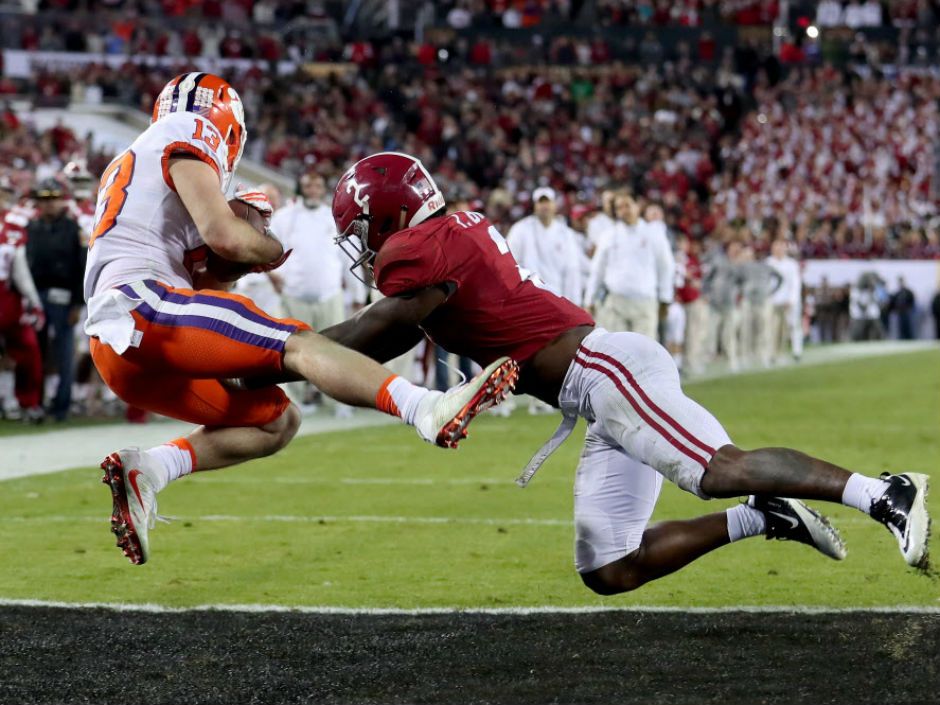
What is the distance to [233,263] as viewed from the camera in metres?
5.16

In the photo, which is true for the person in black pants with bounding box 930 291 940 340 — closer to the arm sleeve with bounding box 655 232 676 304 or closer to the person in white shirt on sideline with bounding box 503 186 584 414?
the arm sleeve with bounding box 655 232 676 304

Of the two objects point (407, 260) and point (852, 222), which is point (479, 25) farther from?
point (407, 260)

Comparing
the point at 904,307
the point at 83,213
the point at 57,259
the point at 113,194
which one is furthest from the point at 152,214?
the point at 904,307

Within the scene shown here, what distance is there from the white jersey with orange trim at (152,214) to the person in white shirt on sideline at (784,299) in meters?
17.6

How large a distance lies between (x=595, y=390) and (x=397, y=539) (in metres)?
2.75

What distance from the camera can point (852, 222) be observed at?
33.6m

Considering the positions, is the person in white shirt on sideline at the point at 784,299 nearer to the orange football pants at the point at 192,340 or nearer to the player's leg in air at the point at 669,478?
the player's leg in air at the point at 669,478

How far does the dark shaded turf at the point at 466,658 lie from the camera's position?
4148 mm

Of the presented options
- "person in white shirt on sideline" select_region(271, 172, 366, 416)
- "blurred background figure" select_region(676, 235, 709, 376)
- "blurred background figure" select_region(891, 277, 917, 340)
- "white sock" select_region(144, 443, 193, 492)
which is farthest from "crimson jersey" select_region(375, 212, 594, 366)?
"blurred background figure" select_region(891, 277, 917, 340)

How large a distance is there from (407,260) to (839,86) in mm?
33686

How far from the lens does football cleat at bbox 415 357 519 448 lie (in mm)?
4285

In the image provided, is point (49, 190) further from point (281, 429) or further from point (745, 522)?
point (745, 522)

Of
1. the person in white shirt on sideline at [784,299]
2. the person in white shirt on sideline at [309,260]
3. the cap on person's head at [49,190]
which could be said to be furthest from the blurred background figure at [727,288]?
the cap on person's head at [49,190]

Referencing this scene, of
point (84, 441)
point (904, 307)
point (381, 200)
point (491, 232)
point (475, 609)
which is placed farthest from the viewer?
point (904, 307)
